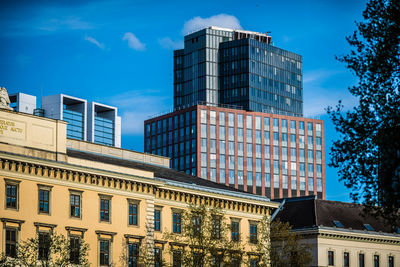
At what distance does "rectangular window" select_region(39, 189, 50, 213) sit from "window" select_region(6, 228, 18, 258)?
3.34m

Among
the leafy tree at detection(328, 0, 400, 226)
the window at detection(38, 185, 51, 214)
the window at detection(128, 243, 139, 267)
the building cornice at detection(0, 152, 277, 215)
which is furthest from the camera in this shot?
the window at detection(128, 243, 139, 267)

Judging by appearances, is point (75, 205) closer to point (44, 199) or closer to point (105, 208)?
point (44, 199)

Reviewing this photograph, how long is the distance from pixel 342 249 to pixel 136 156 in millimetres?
34771

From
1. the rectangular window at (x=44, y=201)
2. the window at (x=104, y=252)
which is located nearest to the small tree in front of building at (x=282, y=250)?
the window at (x=104, y=252)

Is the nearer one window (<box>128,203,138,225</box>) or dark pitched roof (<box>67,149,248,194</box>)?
window (<box>128,203,138,225</box>)

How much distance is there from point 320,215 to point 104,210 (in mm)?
43595

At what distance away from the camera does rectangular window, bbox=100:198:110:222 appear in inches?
3066

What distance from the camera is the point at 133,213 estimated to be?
265 ft

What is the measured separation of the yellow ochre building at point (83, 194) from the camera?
234 feet

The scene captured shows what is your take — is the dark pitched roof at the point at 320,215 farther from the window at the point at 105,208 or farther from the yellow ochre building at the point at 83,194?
the window at the point at 105,208

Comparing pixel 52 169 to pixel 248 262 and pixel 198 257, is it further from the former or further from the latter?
pixel 248 262

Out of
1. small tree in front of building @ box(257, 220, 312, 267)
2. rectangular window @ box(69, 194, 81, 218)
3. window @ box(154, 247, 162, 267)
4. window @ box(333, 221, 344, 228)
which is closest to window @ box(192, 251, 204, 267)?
window @ box(154, 247, 162, 267)

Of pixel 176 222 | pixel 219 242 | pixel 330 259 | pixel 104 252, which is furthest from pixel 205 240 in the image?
pixel 330 259

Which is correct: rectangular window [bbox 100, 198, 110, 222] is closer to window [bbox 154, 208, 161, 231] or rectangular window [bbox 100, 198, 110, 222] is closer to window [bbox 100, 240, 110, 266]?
window [bbox 100, 240, 110, 266]
